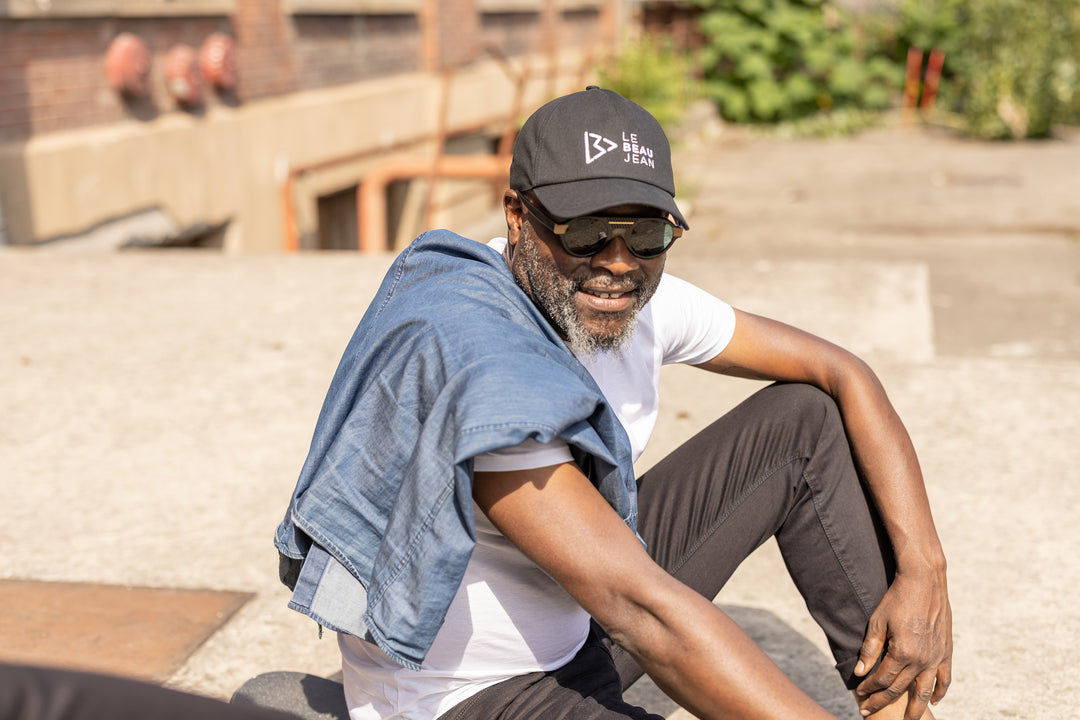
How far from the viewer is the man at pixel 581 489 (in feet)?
4.96

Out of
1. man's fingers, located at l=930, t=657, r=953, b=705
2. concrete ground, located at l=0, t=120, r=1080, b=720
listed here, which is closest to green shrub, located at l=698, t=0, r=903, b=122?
concrete ground, located at l=0, t=120, r=1080, b=720

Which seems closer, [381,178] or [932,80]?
[381,178]

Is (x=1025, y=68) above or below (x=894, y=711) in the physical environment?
below

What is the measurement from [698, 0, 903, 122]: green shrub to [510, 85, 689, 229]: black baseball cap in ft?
53.3

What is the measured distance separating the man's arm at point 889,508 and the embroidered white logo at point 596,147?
0.71 meters

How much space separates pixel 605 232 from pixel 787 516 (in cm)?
69

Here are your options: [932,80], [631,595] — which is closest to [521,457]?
[631,595]

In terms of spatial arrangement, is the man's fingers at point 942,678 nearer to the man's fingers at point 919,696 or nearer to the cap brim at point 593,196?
the man's fingers at point 919,696

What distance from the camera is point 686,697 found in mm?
1548

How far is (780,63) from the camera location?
17812 mm

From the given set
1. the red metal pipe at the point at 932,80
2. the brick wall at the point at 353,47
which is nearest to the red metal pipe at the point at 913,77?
the red metal pipe at the point at 932,80

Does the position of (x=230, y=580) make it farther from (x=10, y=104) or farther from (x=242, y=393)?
(x=10, y=104)

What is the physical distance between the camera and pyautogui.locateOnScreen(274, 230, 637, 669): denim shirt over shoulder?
149 cm

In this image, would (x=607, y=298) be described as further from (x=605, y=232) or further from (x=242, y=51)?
(x=242, y=51)
